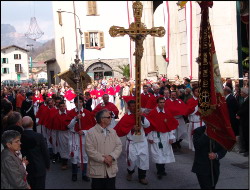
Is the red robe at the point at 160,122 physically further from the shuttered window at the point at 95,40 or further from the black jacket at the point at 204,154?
the shuttered window at the point at 95,40

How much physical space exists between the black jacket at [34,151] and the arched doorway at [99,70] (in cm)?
3400

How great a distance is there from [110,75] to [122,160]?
31.3 meters

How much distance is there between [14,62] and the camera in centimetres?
5891

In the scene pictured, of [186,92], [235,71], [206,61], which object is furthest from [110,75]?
[206,61]

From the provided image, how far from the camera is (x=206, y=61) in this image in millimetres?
6156

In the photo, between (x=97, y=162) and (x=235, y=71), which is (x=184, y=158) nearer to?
(x=97, y=162)

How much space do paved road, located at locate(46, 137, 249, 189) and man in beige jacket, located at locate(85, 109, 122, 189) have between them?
7.07 feet

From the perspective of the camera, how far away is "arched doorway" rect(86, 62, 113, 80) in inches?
1581

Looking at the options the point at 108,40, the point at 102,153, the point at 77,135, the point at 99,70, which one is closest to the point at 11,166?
the point at 102,153

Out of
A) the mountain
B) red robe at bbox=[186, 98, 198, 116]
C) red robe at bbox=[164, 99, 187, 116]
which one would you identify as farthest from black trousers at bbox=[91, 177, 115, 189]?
red robe at bbox=[164, 99, 187, 116]

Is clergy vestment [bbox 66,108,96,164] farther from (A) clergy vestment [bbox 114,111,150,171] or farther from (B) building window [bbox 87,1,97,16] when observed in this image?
(B) building window [bbox 87,1,97,16]

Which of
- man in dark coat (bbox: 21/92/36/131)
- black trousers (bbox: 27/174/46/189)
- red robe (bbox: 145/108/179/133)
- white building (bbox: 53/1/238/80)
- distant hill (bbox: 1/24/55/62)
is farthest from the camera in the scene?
white building (bbox: 53/1/238/80)

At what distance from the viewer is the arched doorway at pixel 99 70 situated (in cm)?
4016

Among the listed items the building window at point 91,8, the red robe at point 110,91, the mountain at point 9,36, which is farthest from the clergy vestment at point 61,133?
the building window at point 91,8
